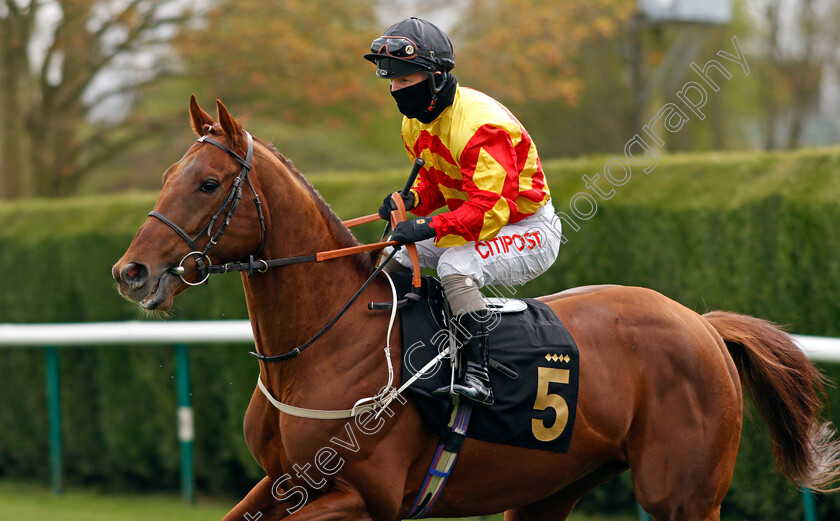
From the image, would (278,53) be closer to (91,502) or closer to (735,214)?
(91,502)

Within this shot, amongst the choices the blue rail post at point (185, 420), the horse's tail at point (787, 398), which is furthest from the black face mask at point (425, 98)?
the blue rail post at point (185, 420)

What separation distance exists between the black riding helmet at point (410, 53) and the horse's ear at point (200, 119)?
58 centimetres

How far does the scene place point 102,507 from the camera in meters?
6.30

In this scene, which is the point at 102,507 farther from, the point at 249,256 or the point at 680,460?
the point at 680,460

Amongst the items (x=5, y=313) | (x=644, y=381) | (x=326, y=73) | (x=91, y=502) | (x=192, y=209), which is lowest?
(x=91, y=502)

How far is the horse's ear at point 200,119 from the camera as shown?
118 inches

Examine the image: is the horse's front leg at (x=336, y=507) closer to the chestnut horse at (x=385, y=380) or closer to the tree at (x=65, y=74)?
the chestnut horse at (x=385, y=380)

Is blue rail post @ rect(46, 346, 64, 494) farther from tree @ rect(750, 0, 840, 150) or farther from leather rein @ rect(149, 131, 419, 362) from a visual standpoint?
tree @ rect(750, 0, 840, 150)

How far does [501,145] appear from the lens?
3.06m

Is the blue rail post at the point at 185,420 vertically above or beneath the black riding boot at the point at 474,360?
beneath

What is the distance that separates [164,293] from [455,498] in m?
1.29

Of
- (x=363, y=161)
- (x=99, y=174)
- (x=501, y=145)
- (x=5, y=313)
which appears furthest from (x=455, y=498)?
(x=99, y=174)

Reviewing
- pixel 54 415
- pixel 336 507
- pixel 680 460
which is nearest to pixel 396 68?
pixel 336 507

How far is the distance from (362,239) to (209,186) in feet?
10.9
